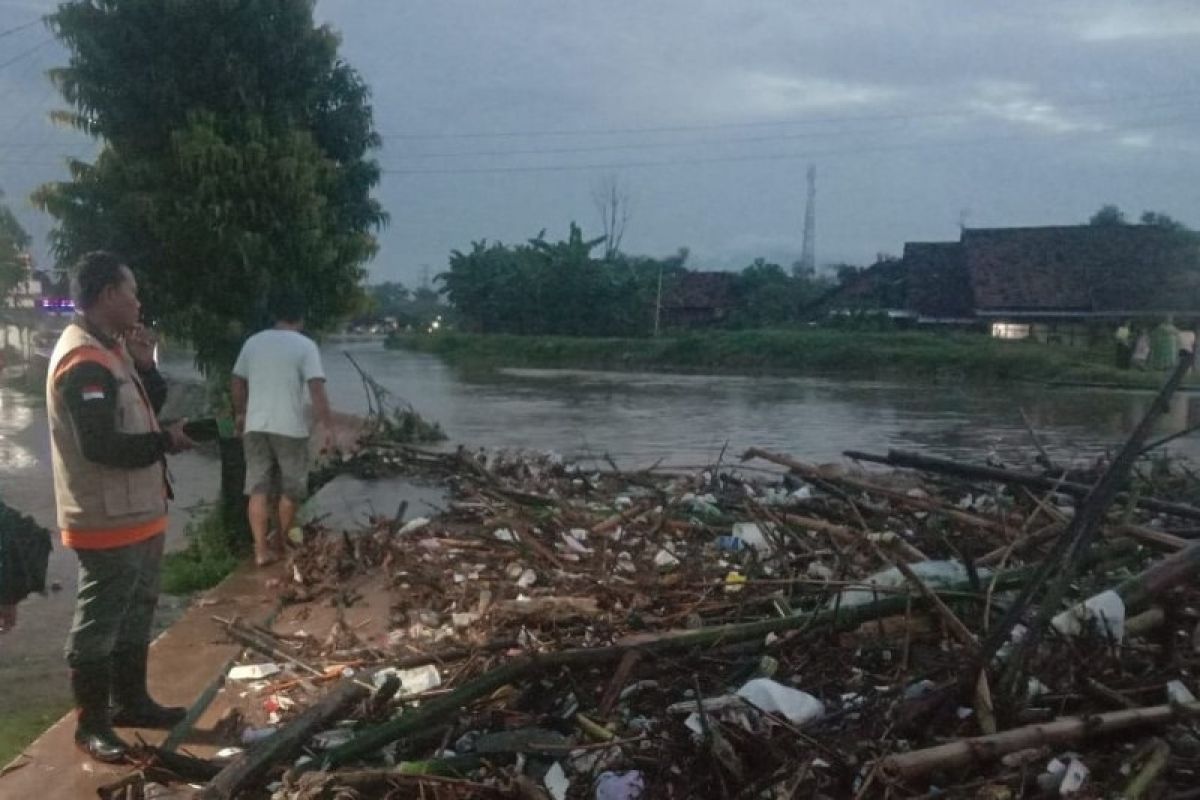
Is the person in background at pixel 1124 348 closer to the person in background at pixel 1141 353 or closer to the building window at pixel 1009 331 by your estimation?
the person in background at pixel 1141 353

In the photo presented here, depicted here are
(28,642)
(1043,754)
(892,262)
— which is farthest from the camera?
(892,262)

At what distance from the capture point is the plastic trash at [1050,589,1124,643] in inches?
140

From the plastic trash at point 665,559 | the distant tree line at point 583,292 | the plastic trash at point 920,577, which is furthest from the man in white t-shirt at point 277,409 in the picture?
the distant tree line at point 583,292

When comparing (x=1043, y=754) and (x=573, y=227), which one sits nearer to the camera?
(x=1043, y=754)

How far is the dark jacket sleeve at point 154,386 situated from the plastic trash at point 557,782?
7.56 ft

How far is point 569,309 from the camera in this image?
52.8 m

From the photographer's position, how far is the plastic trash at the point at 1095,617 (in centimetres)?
354

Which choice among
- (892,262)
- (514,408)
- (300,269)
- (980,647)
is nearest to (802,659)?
(980,647)

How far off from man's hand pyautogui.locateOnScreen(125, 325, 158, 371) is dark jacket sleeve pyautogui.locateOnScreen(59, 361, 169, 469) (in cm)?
56

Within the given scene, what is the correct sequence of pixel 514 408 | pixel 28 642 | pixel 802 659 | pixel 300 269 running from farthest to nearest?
pixel 514 408, pixel 300 269, pixel 28 642, pixel 802 659

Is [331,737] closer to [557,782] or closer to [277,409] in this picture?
[557,782]

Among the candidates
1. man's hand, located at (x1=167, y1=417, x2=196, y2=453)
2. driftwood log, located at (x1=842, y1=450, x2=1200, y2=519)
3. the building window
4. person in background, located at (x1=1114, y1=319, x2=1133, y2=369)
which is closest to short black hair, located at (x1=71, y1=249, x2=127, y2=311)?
man's hand, located at (x1=167, y1=417, x2=196, y2=453)

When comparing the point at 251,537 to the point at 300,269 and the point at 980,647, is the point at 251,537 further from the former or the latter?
the point at 980,647

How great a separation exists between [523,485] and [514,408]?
13708mm
